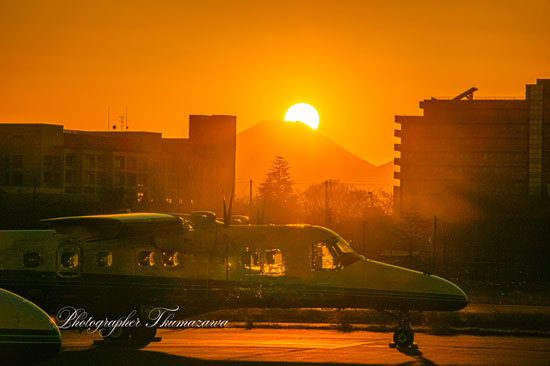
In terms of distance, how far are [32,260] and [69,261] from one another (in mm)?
1041

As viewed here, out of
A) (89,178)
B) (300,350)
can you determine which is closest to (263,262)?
(300,350)

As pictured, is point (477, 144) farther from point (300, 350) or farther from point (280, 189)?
point (300, 350)

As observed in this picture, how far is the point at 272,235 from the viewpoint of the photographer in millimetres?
24031

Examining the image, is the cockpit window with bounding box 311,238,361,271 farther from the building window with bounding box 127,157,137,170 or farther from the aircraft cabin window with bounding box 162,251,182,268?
the building window with bounding box 127,157,137,170

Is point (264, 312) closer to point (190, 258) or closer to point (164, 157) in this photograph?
point (190, 258)

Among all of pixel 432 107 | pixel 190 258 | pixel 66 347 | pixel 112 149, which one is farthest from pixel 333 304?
pixel 112 149

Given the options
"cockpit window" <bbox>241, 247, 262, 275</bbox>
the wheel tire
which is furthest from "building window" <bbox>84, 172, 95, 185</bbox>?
the wheel tire

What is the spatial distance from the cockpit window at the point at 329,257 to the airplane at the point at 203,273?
27 mm

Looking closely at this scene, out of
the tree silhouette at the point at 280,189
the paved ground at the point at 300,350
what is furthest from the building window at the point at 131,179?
the paved ground at the point at 300,350

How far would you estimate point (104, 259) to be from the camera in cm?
2408

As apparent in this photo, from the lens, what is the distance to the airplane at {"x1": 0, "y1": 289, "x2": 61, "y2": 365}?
17.0m

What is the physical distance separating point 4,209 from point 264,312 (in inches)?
2075

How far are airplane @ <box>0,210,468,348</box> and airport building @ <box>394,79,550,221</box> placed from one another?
12896 centimetres

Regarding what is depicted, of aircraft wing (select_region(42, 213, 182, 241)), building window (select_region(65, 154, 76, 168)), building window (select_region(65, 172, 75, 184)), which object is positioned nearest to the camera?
aircraft wing (select_region(42, 213, 182, 241))
